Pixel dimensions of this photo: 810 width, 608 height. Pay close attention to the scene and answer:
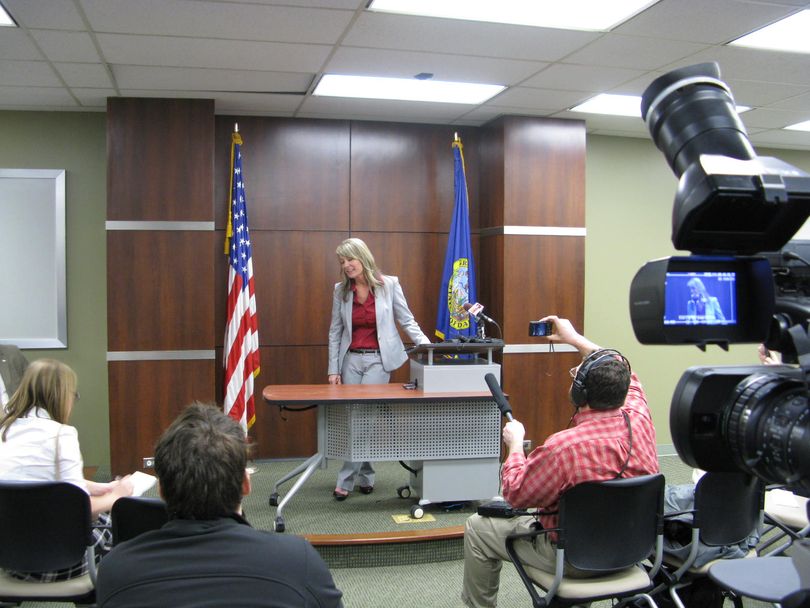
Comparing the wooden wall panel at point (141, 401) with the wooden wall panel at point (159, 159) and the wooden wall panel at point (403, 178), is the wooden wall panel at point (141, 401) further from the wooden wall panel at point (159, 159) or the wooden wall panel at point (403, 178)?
the wooden wall panel at point (403, 178)

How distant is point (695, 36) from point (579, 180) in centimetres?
206

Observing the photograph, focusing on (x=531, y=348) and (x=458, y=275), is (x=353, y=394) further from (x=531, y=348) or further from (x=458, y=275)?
(x=531, y=348)

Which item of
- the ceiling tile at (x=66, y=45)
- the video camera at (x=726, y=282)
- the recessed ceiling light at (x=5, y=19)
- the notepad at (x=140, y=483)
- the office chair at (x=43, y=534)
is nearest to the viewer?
the video camera at (x=726, y=282)

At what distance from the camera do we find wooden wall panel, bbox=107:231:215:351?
5395 millimetres

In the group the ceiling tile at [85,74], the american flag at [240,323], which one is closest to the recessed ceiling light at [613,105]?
the american flag at [240,323]

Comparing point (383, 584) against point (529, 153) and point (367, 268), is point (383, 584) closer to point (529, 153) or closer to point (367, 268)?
point (367, 268)

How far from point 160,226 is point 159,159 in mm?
486

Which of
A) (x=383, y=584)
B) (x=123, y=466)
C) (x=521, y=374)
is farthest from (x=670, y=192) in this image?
(x=123, y=466)

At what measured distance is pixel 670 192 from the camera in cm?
693

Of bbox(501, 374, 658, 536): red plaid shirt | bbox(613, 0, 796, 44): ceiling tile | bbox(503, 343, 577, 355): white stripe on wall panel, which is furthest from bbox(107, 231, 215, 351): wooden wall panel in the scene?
bbox(501, 374, 658, 536): red plaid shirt

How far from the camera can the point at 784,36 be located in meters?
4.09

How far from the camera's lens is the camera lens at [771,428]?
1156 millimetres

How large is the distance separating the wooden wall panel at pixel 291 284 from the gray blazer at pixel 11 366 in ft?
4.66

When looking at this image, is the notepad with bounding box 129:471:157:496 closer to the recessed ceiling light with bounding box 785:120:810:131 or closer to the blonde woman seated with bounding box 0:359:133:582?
the blonde woman seated with bounding box 0:359:133:582
